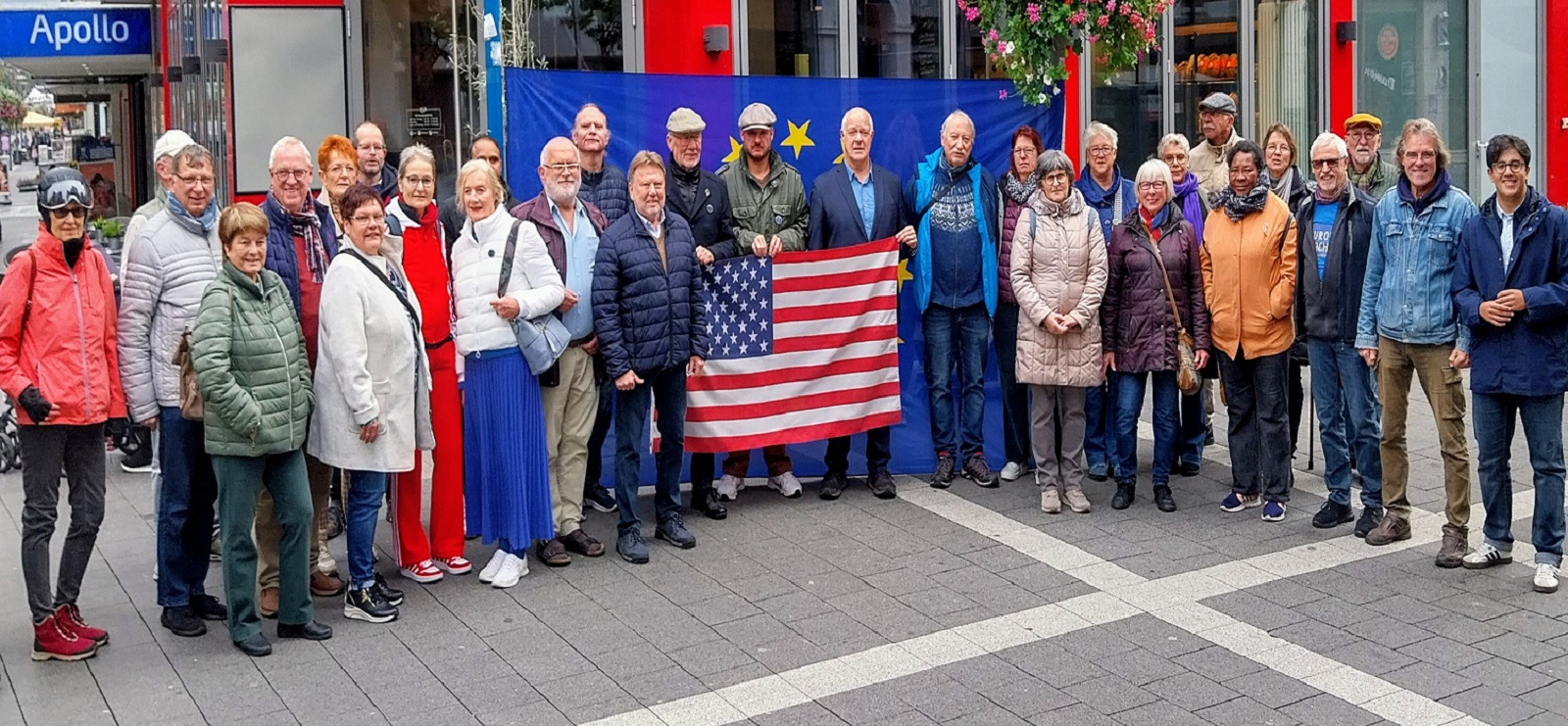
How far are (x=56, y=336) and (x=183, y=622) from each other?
132 centimetres

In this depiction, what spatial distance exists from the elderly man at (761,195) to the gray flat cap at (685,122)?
0.31 m

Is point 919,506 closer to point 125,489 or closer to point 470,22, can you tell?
point 125,489

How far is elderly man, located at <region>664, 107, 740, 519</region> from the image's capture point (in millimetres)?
8430

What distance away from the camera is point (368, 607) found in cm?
696

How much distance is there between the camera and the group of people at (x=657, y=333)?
6480 millimetres

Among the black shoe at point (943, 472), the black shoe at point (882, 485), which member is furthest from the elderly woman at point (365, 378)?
the black shoe at point (943, 472)

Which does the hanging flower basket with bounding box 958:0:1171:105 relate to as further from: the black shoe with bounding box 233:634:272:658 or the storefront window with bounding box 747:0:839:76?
the black shoe with bounding box 233:634:272:658

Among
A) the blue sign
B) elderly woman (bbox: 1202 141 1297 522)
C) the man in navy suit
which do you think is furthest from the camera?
the blue sign

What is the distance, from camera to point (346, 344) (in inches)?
266

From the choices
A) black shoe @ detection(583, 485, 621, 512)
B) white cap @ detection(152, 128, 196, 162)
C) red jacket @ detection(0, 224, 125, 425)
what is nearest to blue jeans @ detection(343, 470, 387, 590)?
red jacket @ detection(0, 224, 125, 425)

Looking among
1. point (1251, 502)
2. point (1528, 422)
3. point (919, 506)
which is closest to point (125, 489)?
point (919, 506)

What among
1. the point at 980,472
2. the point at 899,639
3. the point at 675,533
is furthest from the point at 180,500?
the point at 980,472

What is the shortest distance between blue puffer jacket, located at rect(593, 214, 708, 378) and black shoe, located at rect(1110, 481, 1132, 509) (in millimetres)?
2563

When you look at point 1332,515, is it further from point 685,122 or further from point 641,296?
point 685,122
